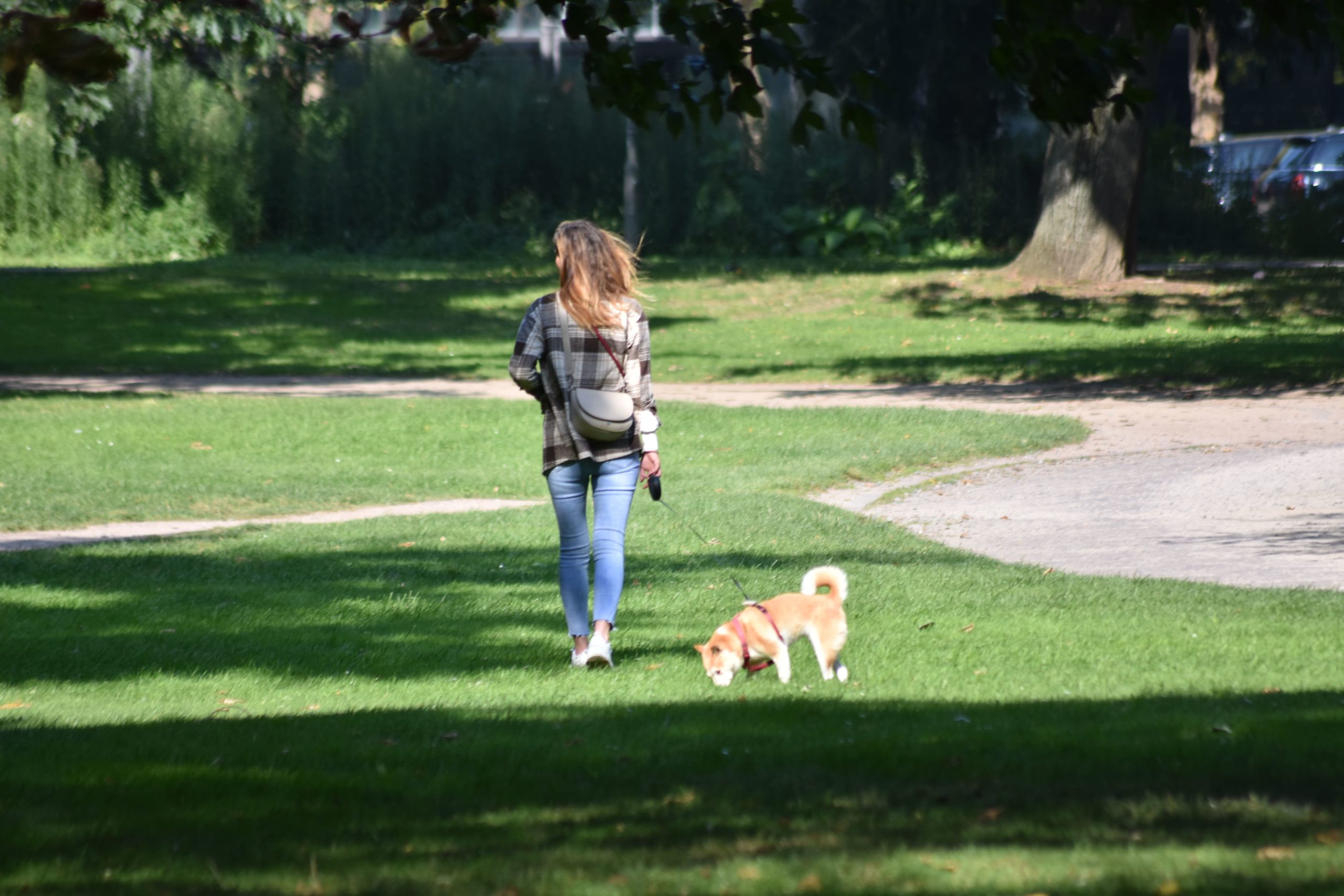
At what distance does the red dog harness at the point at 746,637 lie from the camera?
6.16 metres

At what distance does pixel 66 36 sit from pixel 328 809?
2193 millimetres

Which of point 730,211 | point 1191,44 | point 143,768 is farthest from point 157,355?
point 1191,44

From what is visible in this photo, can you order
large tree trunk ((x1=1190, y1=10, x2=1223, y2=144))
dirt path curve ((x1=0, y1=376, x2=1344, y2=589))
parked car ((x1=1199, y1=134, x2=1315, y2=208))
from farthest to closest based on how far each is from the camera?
1. large tree trunk ((x1=1190, y1=10, x2=1223, y2=144))
2. parked car ((x1=1199, y1=134, x2=1315, y2=208))
3. dirt path curve ((x1=0, y1=376, x2=1344, y2=589))

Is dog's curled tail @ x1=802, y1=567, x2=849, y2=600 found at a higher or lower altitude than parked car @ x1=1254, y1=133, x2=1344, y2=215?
lower

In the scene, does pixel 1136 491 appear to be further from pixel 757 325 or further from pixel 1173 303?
pixel 757 325

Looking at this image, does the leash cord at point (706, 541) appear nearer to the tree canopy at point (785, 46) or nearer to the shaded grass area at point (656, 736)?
the shaded grass area at point (656, 736)

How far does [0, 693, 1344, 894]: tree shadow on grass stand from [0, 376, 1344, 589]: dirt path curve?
12.5 ft

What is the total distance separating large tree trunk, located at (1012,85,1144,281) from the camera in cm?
2483

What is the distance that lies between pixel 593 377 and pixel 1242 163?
31.1 meters

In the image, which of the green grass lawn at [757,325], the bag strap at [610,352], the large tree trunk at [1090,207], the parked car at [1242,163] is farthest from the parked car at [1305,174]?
the bag strap at [610,352]

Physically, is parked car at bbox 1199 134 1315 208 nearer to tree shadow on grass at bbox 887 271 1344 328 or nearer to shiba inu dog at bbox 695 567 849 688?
tree shadow on grass at bbox 887 271 1344 328

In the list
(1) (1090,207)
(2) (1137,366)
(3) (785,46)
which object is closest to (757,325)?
(1) (1090,207)

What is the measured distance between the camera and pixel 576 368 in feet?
20.8

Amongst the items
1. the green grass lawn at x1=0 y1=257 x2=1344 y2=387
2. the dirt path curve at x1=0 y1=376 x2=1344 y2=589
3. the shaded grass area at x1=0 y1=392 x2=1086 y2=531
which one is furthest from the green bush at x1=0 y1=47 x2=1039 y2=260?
the shaded grass area at x1=0 y1=392 x2=1086 y2=531
